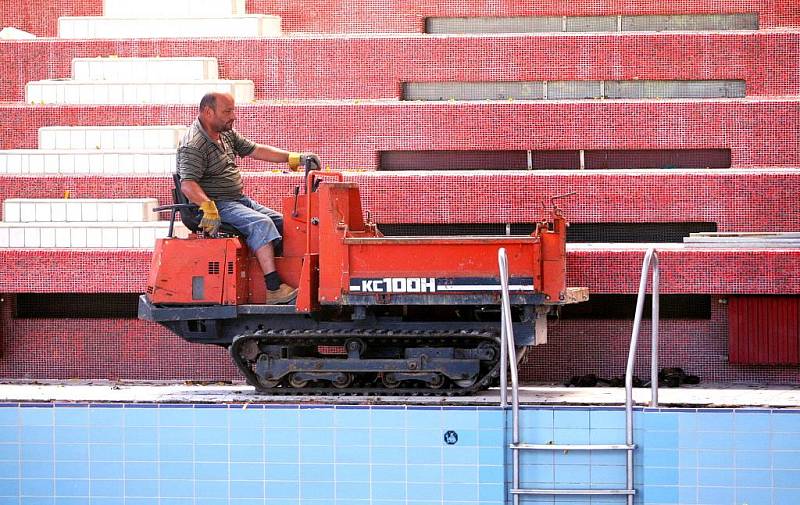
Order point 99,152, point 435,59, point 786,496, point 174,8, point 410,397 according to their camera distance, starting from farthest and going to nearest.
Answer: point 174,8 < point 435,59 < point 99,152 < point 410,397 < point 786,496

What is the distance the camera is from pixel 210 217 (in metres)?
13.2

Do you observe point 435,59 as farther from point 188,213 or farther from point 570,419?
point 570,419

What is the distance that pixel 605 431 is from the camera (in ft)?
36.2

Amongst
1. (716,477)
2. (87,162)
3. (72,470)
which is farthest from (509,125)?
(72,470)

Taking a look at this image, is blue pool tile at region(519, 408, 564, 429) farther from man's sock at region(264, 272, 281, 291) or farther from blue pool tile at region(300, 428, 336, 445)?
man's sock at region(264, 272, 281, 291)

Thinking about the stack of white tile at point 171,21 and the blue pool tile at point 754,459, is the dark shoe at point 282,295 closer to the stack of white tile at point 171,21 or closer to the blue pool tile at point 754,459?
the blue pool tile at point 754,459

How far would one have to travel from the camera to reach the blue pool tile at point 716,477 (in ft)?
35.6

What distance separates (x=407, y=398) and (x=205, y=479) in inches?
83.1

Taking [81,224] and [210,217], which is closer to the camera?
[210,217]

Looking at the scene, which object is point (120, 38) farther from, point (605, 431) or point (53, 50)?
point (605, 431)

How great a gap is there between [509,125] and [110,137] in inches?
173

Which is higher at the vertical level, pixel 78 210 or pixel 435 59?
pixel 435 59

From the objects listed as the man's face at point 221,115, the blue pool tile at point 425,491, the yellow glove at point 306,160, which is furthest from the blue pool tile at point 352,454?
the man's face at point 221,115

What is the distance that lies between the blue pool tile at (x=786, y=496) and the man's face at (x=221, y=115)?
5922 mm
